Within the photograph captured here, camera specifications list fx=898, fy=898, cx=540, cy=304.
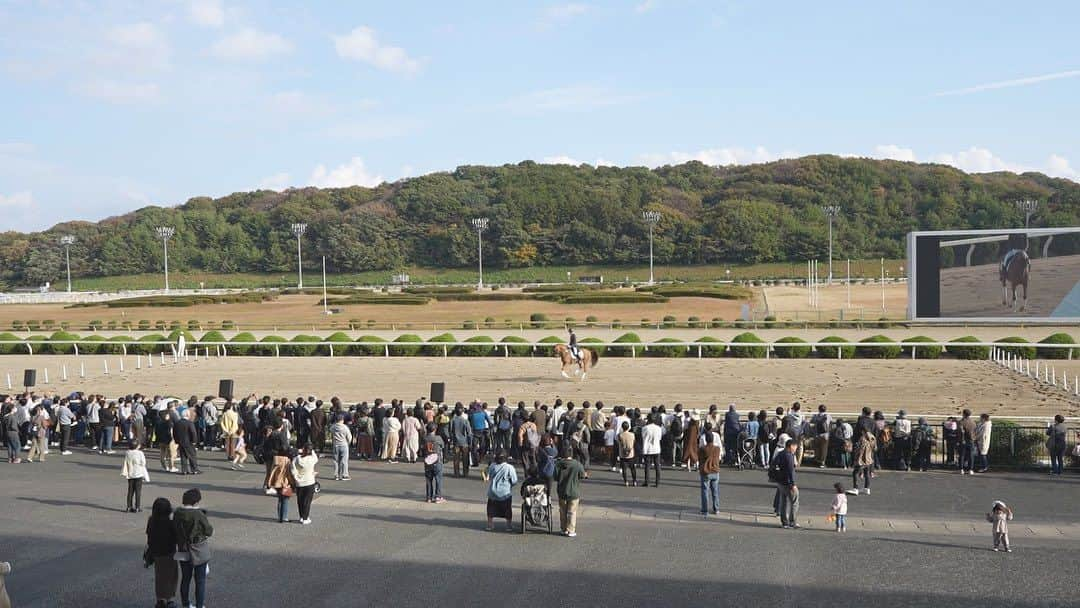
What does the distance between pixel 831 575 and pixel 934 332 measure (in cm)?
2927

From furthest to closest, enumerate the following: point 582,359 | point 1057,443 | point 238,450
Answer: point 582,359 → point 238,450 → point 1057,443

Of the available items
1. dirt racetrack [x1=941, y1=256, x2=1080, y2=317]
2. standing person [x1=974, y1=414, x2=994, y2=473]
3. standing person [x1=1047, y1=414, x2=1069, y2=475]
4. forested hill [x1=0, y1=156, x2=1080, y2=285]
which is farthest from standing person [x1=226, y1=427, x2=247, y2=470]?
forested hill [x1=0, y1=156, x2=1080, y2=285]

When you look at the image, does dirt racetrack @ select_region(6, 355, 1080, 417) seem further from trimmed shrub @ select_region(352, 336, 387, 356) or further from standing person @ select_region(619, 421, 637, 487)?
standing person @ select_region(619, 421, 637, 487)

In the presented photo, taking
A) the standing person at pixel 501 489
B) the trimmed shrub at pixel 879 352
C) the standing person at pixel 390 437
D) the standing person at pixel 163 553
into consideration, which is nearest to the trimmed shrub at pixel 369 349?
the trimmed shrub at pixel 879 352

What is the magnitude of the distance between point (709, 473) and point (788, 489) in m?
0.93

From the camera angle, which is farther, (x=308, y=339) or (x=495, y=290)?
(x=495, y=290)

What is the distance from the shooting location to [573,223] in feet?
334

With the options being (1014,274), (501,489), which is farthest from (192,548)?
(1014,274)

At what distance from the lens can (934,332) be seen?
34656 millimetres

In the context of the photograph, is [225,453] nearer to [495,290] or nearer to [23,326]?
[23,326]

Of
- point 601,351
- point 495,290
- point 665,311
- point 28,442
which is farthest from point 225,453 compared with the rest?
point 495,290

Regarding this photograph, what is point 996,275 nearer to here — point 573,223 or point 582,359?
point 582,359

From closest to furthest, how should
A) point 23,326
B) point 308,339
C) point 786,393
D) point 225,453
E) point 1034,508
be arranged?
point 1034,508
point 225,453
point 786,393
point 308,339
point 23,326

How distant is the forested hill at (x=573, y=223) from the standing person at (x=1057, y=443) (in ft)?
266
